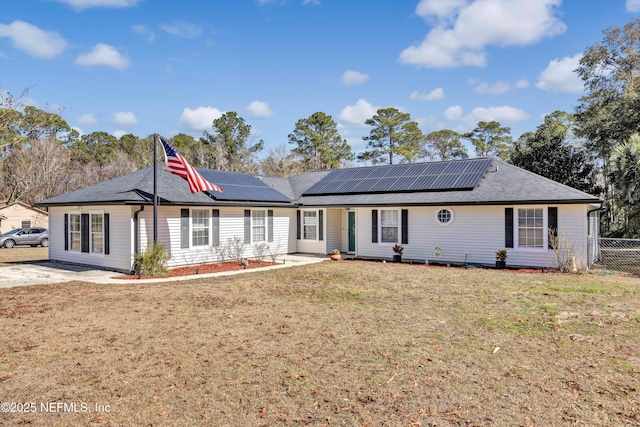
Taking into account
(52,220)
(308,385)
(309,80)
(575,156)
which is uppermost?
(309,80)

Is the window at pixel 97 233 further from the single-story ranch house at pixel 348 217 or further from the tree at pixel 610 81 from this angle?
the tree at pixel 610 81

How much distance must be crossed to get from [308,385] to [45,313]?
6718 millimetres

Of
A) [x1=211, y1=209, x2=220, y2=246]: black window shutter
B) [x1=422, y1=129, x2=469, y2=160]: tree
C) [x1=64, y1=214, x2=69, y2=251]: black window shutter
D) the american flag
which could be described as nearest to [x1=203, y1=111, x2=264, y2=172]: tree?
[x1=422, y1=129, x2=469, y2=160]: tree

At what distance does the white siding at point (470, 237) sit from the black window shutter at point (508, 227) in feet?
0.37

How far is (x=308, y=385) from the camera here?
4.87 meters

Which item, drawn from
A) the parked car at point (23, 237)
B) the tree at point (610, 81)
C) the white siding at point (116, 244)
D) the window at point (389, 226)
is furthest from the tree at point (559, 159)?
the parked car at point (23, 237)

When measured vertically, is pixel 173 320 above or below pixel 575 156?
below

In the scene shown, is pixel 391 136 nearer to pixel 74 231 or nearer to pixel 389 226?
pixel 389 226

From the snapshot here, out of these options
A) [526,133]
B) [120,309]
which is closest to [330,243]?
[120,309]

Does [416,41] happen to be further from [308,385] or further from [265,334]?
[308,385]

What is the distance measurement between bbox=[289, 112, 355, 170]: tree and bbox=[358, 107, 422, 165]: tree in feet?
9.80

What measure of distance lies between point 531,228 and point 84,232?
17060 mm

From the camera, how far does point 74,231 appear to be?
16625 mm

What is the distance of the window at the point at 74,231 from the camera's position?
16.4 metres
